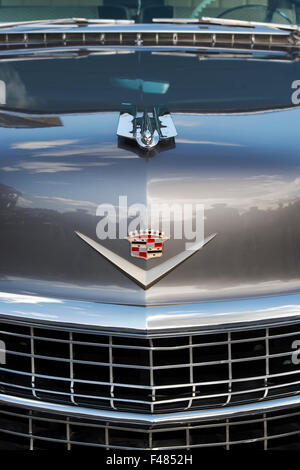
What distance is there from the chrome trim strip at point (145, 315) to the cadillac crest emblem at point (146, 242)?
0.16 m

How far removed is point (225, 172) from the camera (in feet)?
7.01

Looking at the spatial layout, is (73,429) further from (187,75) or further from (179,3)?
(179,3)

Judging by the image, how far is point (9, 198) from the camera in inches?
84.7

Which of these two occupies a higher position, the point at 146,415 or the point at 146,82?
the point at 146,82

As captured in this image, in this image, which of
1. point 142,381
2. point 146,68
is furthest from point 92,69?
point 142,381

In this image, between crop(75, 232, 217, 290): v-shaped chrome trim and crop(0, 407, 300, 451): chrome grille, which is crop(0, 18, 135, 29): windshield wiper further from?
crop(0, 407, 300, 451): chrome grille

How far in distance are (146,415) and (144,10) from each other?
2140 millimetres

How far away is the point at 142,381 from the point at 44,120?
2.86 feet

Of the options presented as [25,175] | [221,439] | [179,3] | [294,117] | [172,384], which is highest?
[179,3]

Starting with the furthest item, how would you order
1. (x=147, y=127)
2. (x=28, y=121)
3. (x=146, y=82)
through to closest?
(x=146, y=82), (x=28, y=121), (x=147, y=127)

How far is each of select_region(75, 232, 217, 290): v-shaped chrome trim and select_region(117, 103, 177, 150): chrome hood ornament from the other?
32cm

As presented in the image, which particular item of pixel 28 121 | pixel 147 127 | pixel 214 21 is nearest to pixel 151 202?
pixel 147 127

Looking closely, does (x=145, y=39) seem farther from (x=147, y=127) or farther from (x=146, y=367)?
(x=146, y=367)

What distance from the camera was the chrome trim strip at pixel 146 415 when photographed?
2113 mm
